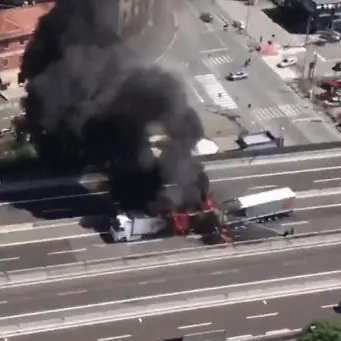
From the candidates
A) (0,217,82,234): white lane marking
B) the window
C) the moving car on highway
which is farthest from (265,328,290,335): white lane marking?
the moving car on highway

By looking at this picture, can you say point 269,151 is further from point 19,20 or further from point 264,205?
point 19,20

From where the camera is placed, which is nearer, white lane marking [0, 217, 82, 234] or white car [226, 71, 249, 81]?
white lane marking [0, 217, 82, 234]

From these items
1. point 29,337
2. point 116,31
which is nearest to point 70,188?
point 116,31

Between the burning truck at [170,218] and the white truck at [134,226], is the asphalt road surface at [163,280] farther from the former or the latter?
the white truck at [134,226]

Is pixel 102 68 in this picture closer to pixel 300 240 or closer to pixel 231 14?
pixel 300 240

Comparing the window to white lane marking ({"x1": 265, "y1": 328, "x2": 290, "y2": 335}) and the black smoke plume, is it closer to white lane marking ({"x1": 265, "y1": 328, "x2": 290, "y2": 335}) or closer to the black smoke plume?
the black smoke plume

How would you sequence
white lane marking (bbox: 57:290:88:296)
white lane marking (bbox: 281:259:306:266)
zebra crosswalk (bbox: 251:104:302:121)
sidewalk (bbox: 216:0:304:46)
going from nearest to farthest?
white lane marking (bbox: 57:290:88:296) → white lane marking (bbox: 281:259:306:266) → zebra crosswalk (bbox: 251:104:302:121) → sidewalk (bbox: 216:0:304:46)

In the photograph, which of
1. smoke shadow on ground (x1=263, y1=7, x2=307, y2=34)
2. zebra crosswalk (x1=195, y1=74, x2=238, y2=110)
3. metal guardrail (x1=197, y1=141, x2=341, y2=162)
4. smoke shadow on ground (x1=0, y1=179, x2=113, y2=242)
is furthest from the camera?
smoke shadow on ground (x1=263, y1=7, x2=307, y2=34)
